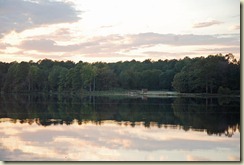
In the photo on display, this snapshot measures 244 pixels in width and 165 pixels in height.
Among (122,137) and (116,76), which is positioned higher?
(116,76)

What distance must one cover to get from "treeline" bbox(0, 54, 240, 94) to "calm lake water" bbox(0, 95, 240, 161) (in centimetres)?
307

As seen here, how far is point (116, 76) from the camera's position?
120 feet

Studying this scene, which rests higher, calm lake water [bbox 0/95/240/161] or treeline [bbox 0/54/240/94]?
treeline [bbox 0/54/240/94]

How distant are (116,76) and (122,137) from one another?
26440 millimetres

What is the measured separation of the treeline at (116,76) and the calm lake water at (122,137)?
3.07 meters

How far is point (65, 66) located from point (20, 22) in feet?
121

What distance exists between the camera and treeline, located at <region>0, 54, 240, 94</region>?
72.2 ft

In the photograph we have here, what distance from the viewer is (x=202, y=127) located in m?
11.9

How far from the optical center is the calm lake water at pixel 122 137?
7941 millimetres

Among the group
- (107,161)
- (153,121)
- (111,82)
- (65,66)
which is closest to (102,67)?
(111,82)

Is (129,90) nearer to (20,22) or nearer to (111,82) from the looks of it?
(111,82)

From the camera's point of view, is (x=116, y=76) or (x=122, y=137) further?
(x=116, y=76)

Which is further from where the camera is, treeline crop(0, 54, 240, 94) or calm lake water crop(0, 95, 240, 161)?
treeline crop(0, 54, 240, 94)

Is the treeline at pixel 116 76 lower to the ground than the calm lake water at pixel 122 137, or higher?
higher
